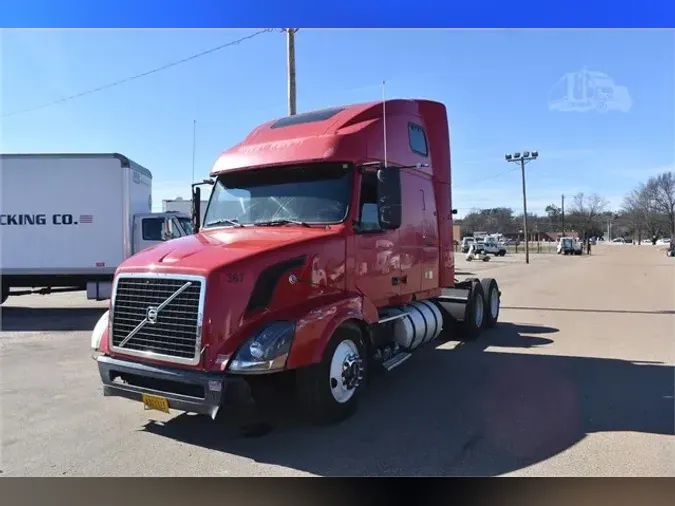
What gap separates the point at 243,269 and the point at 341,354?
1317 millimetres

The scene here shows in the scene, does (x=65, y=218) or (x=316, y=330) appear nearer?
(x=316, y=330)

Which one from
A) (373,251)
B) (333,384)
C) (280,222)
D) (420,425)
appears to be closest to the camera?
(333,384)

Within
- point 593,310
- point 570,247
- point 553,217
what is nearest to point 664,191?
point 570,247

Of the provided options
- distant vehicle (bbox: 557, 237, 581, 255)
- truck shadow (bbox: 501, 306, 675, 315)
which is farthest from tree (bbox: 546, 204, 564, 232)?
truck shadow (bbox: 501, 306, 675, 315)

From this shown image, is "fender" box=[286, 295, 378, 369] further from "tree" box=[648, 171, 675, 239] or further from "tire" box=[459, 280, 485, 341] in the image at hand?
"tree" box=[648, 171, 675, 239]

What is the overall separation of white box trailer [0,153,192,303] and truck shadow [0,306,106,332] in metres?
0.79

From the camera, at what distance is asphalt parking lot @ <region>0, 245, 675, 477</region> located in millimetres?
4246

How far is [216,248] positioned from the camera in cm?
492

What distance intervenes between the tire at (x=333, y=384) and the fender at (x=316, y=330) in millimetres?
149

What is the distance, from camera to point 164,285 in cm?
465

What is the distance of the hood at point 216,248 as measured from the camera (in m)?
4.60

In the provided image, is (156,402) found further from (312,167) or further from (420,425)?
(312,167)

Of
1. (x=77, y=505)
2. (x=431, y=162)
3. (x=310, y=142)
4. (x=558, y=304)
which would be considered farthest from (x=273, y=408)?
(x=558, y=304)

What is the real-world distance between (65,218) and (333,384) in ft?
34.6
